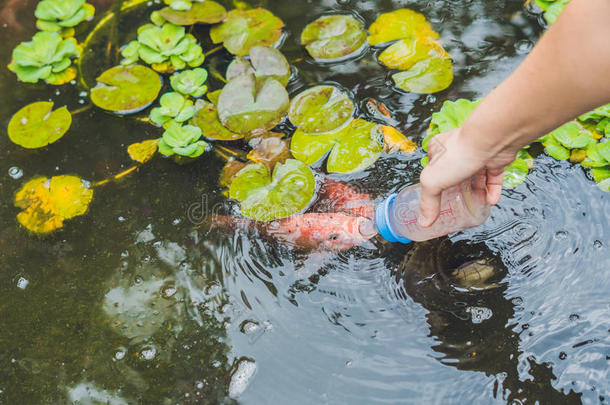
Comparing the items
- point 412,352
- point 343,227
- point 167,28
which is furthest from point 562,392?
point 167,28

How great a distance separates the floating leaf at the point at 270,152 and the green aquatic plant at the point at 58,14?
Result: 155 centimetres

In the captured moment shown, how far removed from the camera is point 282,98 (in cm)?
254

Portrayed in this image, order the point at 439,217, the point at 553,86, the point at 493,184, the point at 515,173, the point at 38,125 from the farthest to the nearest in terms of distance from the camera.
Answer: the point at 38,125 → the point at 515,173 → the point at 439,217 → the point at 493,184 → the point at 553,86

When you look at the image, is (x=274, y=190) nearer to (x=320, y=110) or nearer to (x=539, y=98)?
(x=320, y=110)

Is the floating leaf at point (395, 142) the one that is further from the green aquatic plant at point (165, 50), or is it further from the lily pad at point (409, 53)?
the green aquatic plant at point (165, 50)

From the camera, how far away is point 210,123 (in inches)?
99.9

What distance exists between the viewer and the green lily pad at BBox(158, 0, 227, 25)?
286 centimetres

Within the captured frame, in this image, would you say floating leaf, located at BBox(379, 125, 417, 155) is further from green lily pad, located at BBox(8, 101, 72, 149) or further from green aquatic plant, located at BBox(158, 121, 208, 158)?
green lily pad, located at BBox(8, 101, 72, 149)

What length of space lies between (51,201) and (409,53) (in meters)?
2.09

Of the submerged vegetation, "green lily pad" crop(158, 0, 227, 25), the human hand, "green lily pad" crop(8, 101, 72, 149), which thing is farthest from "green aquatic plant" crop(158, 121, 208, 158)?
the human hand

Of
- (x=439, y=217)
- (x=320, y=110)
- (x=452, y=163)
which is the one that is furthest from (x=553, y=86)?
(x=320, y=110)

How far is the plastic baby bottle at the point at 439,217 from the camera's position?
6.36 ft

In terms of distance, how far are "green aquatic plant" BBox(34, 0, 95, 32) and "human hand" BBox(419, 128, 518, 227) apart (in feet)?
8.19

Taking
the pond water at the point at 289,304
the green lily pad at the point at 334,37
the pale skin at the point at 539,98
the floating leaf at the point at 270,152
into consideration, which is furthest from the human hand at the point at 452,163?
the green lily pad at the point at 334,37
